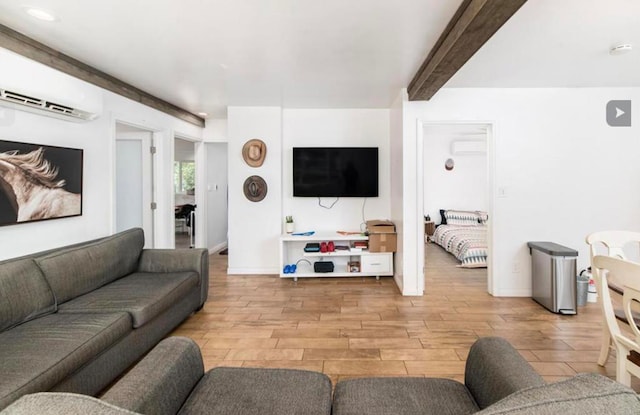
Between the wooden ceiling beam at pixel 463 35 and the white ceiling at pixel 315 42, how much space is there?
0.29 feet

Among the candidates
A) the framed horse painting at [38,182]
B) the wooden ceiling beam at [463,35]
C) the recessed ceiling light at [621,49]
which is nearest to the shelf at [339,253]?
the wooden ceiling beam at [463,35]

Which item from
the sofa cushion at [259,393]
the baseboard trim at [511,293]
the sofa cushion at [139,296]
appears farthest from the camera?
the baseboard trim at [511,293]

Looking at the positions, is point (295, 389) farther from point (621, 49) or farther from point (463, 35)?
point (621, 49)

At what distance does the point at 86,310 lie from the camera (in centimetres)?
212

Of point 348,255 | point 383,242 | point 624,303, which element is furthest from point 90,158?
point 624,303

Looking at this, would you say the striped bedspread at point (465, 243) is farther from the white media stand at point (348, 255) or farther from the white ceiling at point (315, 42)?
the white ceiling at point (315, 42)

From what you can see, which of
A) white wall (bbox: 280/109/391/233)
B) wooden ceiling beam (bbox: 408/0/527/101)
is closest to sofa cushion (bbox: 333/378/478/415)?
wooden ceiling beam (bbox: 408/0/527/101)

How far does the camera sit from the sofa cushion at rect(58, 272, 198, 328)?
2.17m

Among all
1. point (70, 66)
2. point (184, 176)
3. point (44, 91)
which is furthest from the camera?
point (184, 176)

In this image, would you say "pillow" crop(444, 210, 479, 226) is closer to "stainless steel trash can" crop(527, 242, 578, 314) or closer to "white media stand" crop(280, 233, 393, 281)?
"white media stand" crop(280, 233, 393, 281)

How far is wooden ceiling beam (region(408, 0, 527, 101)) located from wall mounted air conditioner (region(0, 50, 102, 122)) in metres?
3.15

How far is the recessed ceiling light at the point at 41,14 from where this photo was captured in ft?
6.72

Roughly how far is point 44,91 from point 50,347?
2046mm

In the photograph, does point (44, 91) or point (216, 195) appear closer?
point (44, 91)
